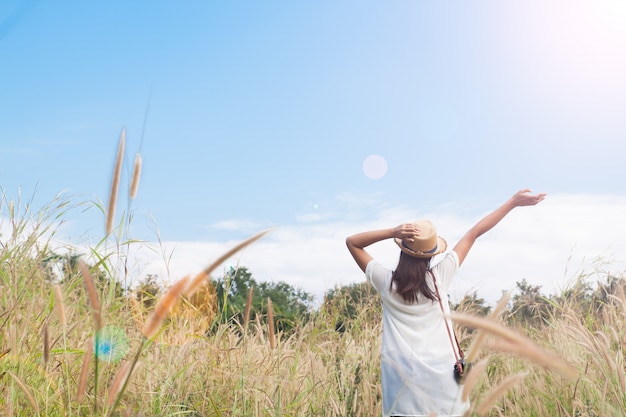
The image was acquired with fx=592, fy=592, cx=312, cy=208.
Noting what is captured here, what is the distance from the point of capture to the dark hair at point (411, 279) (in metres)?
3.72

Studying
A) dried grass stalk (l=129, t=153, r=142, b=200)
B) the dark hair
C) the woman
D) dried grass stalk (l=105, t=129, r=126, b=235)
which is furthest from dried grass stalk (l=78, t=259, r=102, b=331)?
the dark hair

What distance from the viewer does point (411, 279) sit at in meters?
3.79

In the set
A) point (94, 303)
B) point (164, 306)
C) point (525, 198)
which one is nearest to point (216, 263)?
point (164, 306)

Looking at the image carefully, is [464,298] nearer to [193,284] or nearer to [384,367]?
[384,367]

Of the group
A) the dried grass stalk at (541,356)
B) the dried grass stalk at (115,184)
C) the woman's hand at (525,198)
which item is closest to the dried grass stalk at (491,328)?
the dried grass stalk at (541,356)

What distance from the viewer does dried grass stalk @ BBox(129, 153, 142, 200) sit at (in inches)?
82.4

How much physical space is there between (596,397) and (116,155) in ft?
11.1

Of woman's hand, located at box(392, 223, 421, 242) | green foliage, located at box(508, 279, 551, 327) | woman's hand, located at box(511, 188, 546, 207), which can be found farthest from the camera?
green foliage, located at box(508, 279, 551, 327)

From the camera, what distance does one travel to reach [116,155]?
204cm

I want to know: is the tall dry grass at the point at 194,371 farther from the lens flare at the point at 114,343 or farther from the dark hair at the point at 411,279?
the dark hair at the point at 411,279

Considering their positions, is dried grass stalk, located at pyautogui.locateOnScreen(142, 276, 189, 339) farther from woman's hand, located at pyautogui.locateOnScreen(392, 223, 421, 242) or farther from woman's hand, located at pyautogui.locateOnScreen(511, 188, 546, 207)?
woman's hand, located at pyautogui.locateOnScreen(511, 188, 546, 207)

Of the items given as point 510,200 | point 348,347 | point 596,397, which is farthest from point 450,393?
point 348,347

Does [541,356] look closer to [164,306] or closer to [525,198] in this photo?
[164,306]

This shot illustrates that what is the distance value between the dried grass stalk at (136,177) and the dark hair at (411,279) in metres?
2.09
